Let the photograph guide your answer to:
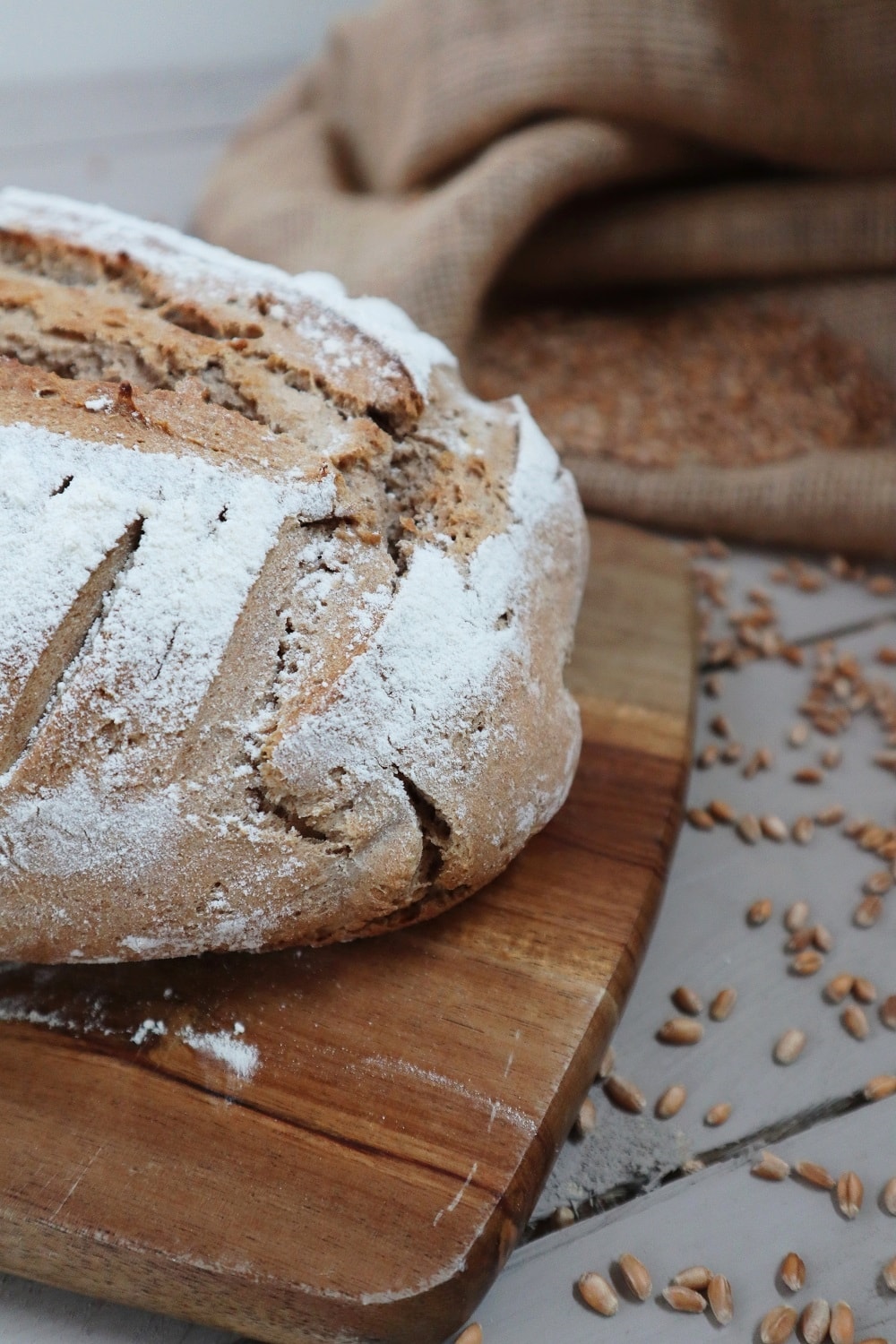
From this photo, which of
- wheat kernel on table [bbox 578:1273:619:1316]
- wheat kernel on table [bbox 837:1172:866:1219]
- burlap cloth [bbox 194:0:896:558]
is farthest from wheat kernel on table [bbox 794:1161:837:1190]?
burlap cloth [bbox 194:0:896:558]

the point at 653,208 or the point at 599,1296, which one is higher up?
the point at 653,208

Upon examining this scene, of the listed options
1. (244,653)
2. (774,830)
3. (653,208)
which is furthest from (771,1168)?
(653,208)

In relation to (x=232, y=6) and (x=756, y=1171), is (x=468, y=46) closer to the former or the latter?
(x=232, y=6)

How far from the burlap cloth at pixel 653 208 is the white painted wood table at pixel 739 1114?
0.39 metres

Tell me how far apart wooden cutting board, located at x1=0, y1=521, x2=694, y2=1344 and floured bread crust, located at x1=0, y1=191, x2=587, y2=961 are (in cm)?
7

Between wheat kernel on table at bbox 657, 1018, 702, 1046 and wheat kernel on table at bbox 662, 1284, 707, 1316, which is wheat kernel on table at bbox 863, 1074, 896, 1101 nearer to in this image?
wheat kernel on table at bbox 657, 1018, 702, 1046

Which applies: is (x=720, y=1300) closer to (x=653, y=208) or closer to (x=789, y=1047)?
(x=789, y=1047)

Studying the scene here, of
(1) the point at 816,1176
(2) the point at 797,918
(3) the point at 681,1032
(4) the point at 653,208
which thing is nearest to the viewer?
(1) the point at 816,1176

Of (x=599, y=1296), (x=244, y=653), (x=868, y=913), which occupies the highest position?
(x=244, y=653)

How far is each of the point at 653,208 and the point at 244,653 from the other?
1.37 metres

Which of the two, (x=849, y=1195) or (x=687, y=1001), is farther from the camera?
(x=687, y=1001)

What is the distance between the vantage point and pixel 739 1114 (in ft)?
3.92

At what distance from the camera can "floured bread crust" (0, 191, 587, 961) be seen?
1.04 m

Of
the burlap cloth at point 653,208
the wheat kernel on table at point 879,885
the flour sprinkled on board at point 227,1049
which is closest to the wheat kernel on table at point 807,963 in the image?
the wheat kernel on table at point 879,885
